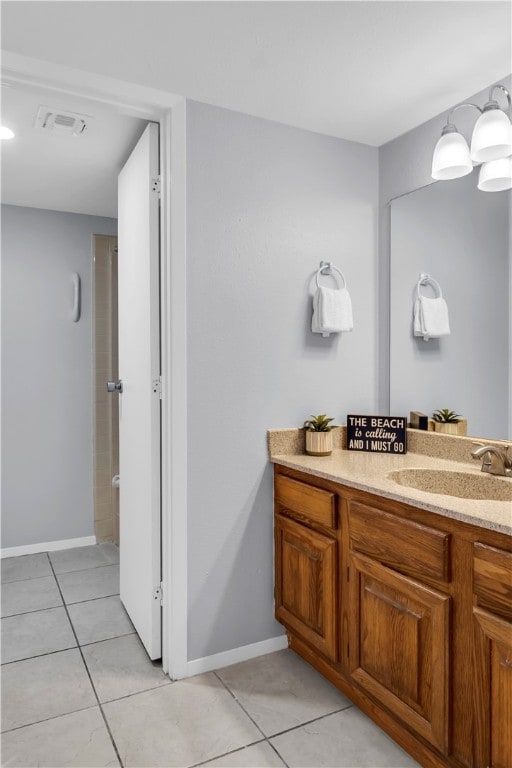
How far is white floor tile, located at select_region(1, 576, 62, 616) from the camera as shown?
262 centimetres

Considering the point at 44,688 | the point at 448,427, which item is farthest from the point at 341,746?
the point at 448,427

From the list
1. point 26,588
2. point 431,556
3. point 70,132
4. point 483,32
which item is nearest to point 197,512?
point 431,556

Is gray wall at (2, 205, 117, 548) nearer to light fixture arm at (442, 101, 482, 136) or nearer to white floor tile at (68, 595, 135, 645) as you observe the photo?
white floor tile at (68, 595, 135, 645)

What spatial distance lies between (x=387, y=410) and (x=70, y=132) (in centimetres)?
187

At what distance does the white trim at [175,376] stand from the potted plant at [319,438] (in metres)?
0.52

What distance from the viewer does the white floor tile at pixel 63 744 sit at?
159cm

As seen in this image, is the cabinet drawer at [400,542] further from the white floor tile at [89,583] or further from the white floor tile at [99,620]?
the white floor tile at [89,583]

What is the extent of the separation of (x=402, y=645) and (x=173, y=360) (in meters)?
1.25

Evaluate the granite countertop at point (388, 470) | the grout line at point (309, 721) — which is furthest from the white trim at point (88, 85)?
the grout line at point (309, 721)

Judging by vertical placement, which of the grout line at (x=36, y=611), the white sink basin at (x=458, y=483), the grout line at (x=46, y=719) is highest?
the white sink basin at (x=458, y=483)

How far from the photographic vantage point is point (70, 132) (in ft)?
7.32

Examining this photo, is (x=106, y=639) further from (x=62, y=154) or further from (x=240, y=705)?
(x=62, y=154)

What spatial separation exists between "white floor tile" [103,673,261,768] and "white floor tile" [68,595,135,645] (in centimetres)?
51

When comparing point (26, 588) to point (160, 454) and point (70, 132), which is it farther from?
point (70, 132)
